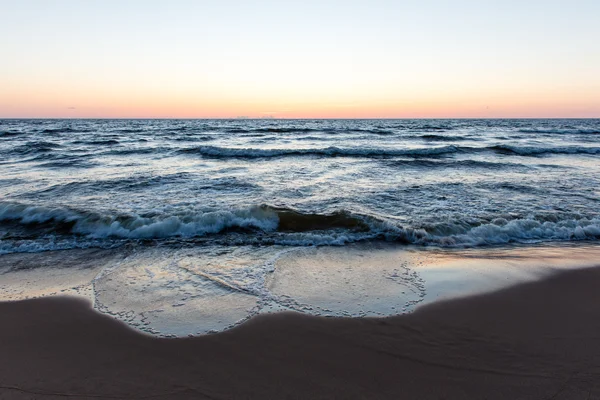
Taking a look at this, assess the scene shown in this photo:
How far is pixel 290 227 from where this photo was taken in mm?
6812

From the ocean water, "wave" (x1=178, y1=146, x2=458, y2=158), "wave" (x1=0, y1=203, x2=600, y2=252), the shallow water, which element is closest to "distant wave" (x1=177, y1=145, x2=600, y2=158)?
"wave" (x1=178, y1=146, x2=458, y2=158)

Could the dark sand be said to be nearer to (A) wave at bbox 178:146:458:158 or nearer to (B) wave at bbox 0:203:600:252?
(B) wave at bbox 0:203:600:252

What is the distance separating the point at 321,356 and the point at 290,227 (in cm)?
390

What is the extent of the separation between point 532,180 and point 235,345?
11.9m

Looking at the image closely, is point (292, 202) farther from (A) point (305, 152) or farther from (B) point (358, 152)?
(B) point (358, 152)

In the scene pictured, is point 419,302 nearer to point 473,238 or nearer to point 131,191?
point 473,238

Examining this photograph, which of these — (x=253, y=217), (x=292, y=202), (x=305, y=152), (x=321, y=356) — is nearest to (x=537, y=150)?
(x=305, y=152)

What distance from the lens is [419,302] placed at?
156 inches

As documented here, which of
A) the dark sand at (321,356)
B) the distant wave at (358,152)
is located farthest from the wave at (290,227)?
the distant wave at (358,152)

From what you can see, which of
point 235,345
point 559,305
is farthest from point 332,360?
point 559,305

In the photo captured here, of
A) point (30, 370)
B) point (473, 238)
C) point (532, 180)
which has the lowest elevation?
point (30, 370)

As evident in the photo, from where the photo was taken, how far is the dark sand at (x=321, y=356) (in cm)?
262

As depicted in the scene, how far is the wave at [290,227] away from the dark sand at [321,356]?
2.34 m

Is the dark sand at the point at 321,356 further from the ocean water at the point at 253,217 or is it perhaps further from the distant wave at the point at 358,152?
the distant wave at the point at 358,152
